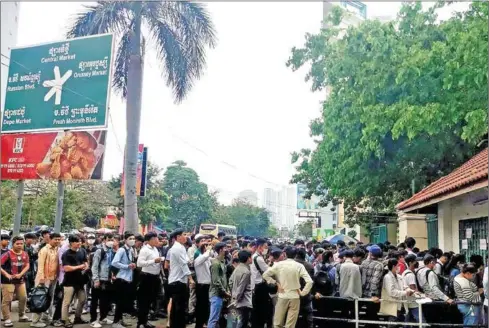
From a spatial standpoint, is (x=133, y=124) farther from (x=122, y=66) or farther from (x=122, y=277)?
(x=122, y=277)

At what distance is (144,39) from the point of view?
15.3 metres

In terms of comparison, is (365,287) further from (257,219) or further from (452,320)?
(257,219)

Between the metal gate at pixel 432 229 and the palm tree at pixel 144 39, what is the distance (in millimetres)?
8754

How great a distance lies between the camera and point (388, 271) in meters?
9.04

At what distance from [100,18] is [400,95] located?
8637 mm

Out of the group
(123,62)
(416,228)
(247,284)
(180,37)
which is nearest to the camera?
(247,284)

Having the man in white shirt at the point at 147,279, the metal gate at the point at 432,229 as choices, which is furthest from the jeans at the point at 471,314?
the metal gate at the point at 432,229

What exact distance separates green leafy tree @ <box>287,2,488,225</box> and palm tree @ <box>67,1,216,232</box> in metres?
4.02

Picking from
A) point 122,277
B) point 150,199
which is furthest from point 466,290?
point 150,199

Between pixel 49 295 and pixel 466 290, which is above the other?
pixel 466 290

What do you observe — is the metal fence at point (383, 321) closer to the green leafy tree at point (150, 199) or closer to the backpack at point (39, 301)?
the backpack at point (39, 301)

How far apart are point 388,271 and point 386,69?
7.09 metres

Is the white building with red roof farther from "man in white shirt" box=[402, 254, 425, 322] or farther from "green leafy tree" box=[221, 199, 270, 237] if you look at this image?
"green leafy tree" box=[221, 199, 270, 237]

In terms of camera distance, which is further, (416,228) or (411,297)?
(416,228)
